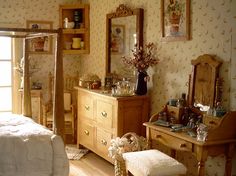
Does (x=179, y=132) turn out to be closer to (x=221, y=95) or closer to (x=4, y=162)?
(x=221, y=95)

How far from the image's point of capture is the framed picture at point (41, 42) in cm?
596

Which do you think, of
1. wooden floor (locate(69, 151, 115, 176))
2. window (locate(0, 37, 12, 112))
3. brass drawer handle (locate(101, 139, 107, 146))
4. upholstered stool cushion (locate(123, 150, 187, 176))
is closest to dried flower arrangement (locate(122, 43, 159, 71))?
brass drawer handle (locate(101, 139, 107, 146))

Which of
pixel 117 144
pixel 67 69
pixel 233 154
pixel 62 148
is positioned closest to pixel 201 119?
pixel 233 154

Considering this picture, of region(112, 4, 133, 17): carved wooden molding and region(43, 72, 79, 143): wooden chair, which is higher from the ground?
region(112, 4, 133, 17): carved wooden molding

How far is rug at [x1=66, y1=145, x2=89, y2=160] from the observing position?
16.8ft

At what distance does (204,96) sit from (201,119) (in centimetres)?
23

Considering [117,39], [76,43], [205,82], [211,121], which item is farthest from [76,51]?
[211,121]

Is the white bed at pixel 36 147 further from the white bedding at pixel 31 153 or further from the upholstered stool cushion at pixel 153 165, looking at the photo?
the upholstered stool cushion at pixel 153 165

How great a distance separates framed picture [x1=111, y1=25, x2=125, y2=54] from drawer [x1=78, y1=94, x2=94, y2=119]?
2.56 feet

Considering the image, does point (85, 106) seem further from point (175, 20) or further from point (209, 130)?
point (209, 130)

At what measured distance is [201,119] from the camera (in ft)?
11.8

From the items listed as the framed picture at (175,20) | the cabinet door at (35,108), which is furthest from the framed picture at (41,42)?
the framed picture at (175,20)

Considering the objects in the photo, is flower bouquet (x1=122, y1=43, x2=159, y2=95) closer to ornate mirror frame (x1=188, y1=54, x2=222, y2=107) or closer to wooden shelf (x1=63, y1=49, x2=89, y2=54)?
ornate mirror frame (x1=188, y1=54, x2=222, y2=107)

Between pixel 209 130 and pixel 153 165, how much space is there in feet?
1.91
